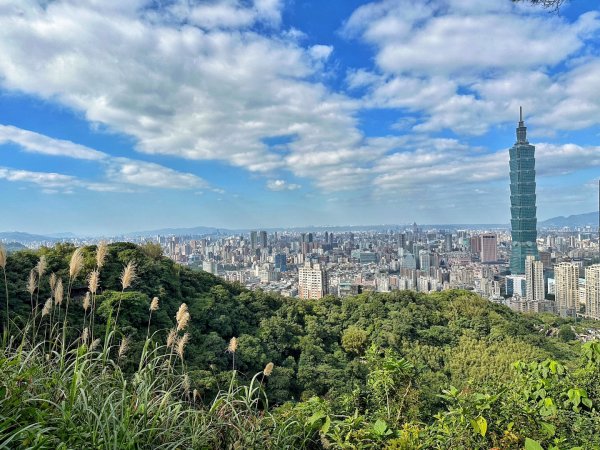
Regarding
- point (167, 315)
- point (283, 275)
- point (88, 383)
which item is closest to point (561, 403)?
point (88, 383)

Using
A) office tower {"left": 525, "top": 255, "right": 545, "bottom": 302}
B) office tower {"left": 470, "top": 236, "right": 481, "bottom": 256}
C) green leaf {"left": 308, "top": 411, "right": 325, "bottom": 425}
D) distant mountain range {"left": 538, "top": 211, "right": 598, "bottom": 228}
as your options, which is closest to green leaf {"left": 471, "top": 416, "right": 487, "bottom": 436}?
green leaf {"left": 308, "top": 411, "right": 325, "bottom": 425}

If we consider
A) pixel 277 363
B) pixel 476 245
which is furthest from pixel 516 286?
pixel 277 363

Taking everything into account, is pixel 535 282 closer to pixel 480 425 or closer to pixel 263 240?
pixel 263 240

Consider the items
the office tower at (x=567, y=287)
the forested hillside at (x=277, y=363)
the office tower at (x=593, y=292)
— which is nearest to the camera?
the forested hillside at (x=277, y=363)

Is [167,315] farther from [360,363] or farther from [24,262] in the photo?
[360,363]

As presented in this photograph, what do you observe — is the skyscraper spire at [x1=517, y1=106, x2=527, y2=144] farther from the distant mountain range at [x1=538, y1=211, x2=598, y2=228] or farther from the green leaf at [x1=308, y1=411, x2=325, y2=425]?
the green leaf at [x1=308, y1=411, x2=325, y2=425]

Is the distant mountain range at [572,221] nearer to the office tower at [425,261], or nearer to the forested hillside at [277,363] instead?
the office tower at [425,261]

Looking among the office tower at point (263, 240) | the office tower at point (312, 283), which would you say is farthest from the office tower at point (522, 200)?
the office tower at point (263, 240)
